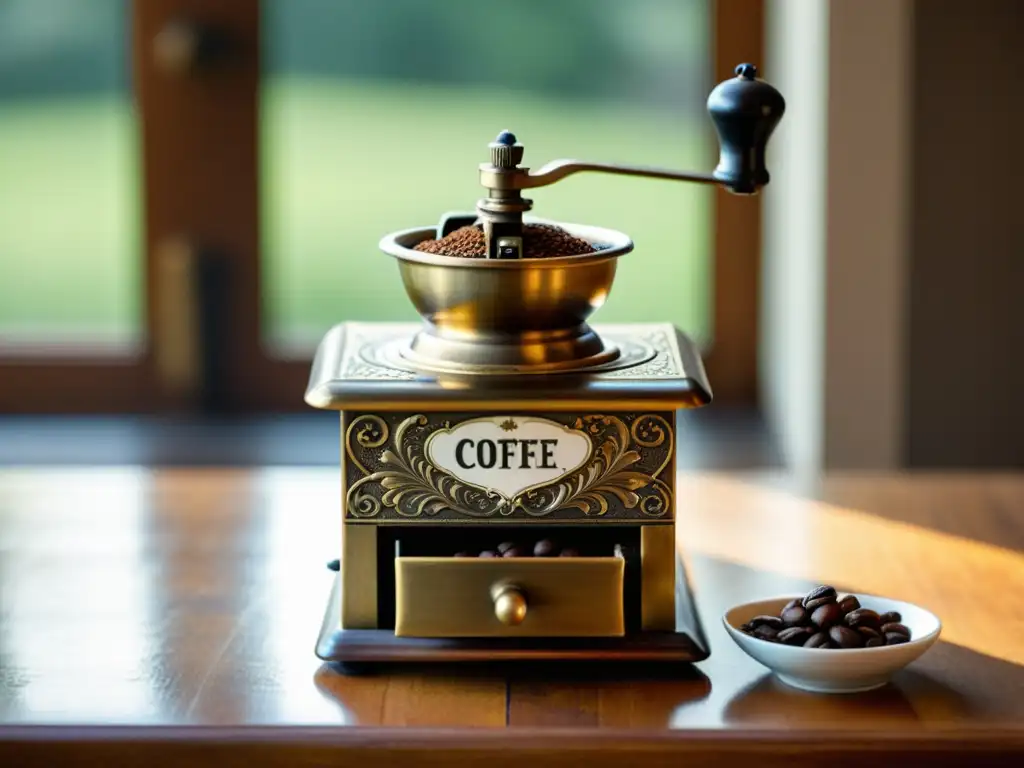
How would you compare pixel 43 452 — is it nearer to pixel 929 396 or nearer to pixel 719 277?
pixel 719 277

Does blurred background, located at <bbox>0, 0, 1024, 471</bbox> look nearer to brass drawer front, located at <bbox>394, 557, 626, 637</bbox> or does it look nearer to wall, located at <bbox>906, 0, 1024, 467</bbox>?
wall, located at <bbox>906, 0, 1024, 467</bbox>

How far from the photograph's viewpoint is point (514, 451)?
1.26 meters

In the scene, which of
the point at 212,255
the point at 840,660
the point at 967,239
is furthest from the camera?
the point at 212,255

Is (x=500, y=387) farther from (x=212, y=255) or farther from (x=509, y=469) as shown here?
(x=212, y=255)

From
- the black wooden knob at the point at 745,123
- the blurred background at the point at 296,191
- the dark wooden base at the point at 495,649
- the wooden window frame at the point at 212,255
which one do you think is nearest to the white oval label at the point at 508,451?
the dark wooden base at the point at 495,649

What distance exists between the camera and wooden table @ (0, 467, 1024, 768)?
118 centimetres

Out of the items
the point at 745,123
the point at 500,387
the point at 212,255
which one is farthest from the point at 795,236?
the point at 500,387

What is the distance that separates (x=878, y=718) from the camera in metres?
1.20

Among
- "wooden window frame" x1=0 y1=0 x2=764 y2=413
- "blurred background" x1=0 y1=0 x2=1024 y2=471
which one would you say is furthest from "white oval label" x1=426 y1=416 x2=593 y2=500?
"wooden window frame" x1=0 y1=0 x2=764 y2=413

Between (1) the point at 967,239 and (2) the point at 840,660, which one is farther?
(1) the point at 967,239

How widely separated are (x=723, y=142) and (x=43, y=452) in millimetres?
1912

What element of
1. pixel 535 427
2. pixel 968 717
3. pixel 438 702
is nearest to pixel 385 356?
Answer: pixel 535 427

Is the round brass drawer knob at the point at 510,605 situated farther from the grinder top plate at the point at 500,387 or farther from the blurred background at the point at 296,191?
the blurred background at the point at 296,191

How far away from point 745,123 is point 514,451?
314mm
